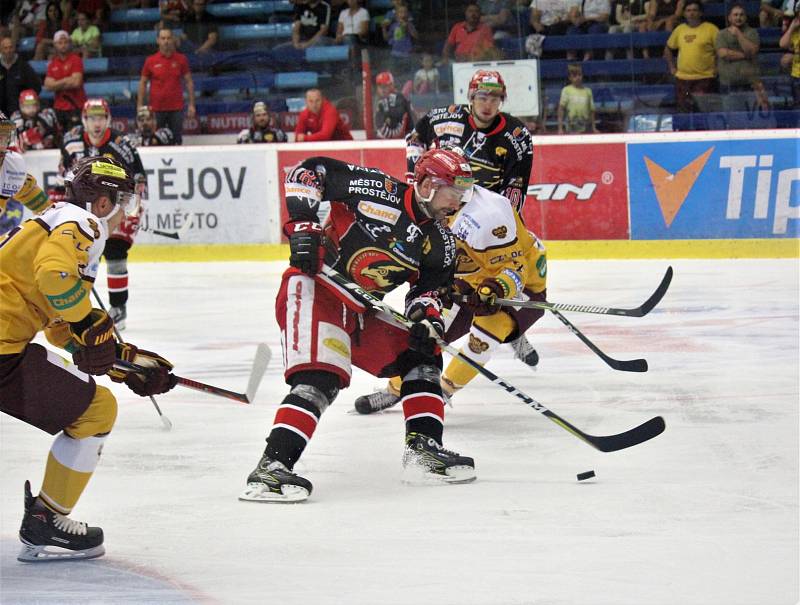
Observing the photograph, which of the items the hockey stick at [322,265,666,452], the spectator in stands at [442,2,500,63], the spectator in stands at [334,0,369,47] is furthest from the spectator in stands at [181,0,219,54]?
the hockey stick at [322,265,666,452]

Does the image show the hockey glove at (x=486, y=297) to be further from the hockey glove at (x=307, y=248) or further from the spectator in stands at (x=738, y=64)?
the spectator in stands at (x=738, y=64)

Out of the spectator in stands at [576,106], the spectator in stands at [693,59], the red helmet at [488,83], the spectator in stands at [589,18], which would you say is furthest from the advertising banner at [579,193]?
the red helmet at [488,83]

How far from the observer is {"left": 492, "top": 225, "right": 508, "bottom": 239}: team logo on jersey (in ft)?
15.9

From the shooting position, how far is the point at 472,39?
9.36 m

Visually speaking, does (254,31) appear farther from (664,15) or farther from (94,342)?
(94,342)

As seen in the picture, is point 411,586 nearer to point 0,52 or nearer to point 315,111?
point 315,111

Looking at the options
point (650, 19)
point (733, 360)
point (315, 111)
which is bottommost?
point (733, 360)

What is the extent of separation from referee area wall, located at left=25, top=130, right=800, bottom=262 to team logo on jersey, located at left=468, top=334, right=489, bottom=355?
3.94 m

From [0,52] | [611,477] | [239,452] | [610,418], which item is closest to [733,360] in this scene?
[610,418]

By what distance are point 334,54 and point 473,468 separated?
21.4 ft

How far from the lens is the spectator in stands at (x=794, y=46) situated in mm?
8680

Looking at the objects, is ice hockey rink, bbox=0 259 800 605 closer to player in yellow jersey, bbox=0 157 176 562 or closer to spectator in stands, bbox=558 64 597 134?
player in yellow jersey, bbox=0 157 176 562

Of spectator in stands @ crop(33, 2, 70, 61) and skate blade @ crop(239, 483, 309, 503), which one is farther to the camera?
spectator in stands @ crop(33, 2, 70, 61)

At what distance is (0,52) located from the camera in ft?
36.2
